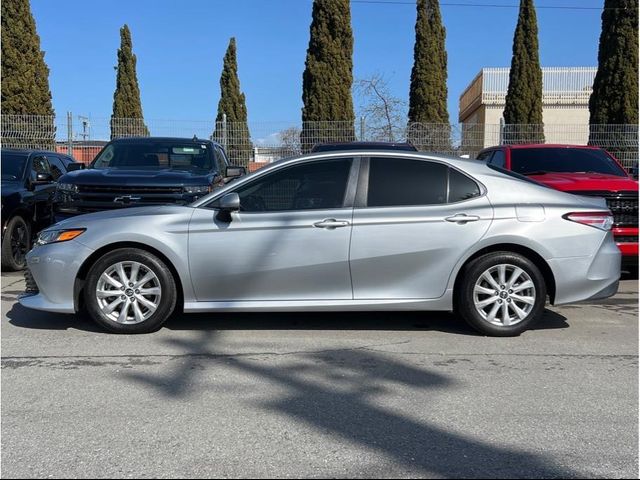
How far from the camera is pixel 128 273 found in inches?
218

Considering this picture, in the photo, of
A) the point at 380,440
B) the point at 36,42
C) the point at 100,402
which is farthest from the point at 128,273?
the point at 36,42

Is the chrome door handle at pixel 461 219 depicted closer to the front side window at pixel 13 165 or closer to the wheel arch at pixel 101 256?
the wheel arch at pixel 101 256

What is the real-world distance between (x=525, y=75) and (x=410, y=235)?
68.8 ft

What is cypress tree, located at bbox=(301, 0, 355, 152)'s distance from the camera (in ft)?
69.5

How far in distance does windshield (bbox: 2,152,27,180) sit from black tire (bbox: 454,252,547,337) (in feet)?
23.6

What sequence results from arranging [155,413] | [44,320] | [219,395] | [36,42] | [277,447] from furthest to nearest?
[36,42] < [44,320] < [219,395] < [155,413] < [277,447]

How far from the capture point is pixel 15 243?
29.5 ft

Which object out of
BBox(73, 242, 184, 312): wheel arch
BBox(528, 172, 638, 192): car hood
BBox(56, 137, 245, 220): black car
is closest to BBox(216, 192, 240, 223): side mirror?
BBox(73, 242, 184, 312): wheel arch

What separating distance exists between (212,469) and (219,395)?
1037 mm

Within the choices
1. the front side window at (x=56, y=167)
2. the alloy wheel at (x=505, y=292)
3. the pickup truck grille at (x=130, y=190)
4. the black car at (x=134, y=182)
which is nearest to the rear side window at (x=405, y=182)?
the alloy wheel at (x=505, y=292)

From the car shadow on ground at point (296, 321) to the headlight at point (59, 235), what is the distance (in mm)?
855

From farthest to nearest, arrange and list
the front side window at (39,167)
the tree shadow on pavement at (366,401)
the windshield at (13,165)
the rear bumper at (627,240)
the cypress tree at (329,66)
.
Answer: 1. the cypress tree at (329,66)
2. the front side window at (39,167)
3. the windshield at (13,165)
4. the rear bumper at (627,240)
5. the tree shadow on pavement at (366,401)

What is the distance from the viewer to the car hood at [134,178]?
25.8ft

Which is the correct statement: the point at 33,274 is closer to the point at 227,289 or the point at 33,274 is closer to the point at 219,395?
the point at 227,289
